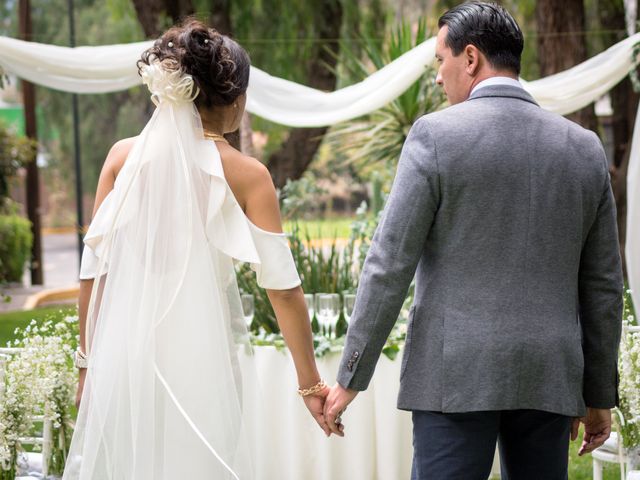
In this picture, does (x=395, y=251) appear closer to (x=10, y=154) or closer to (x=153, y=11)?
(x=153, y=11)

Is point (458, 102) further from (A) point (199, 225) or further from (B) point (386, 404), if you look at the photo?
(B) point (386, 404)

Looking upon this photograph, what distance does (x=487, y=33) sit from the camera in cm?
246

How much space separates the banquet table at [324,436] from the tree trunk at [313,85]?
861cm

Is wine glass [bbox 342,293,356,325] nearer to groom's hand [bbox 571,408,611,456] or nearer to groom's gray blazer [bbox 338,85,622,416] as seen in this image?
groom's hand [bbox 571,408,611,456]

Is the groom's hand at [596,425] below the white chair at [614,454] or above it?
above

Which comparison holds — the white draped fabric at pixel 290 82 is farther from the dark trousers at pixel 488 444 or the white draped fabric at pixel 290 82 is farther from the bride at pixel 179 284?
the dark trousers at pixel 488 444

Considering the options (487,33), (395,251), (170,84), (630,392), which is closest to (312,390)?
(395,251)

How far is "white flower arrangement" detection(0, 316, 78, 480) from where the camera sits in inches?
150

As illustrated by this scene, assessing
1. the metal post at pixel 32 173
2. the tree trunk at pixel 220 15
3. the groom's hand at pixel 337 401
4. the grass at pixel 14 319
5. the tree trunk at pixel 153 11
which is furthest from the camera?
the metal post at pixel 32 173

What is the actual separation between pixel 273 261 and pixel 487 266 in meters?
0.63

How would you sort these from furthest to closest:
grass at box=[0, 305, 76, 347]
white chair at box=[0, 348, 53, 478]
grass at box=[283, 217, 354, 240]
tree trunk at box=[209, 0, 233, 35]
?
tree trunk at box=[209, 0, 233, 35], grass at box=[0, 305, 76, 347], grass at box=[283, 217, 354, 240], white chair at box=[0, 348, 53, 478]

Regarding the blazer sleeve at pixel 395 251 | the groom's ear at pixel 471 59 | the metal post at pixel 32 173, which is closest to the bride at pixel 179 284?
the blazer sleeve at pixel 395 251

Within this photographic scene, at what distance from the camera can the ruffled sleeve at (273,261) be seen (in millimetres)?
2709

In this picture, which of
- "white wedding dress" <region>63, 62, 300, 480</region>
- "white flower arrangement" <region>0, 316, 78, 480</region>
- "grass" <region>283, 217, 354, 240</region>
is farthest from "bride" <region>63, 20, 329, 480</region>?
"grass" <region>283, 217, 354, 240</region>
